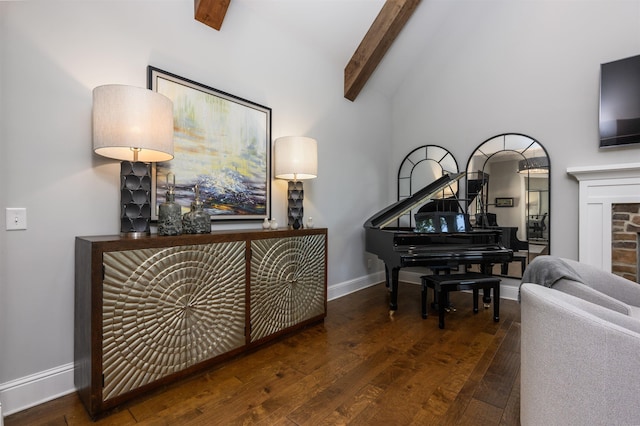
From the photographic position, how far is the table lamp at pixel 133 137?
1.62 meters

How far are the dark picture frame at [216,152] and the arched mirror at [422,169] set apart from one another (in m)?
2.41

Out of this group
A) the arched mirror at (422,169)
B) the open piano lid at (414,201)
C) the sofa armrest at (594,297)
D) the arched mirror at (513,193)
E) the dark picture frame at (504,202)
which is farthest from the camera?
the arched mirror at (422,169)

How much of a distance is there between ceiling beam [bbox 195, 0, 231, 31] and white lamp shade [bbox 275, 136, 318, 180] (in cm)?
106

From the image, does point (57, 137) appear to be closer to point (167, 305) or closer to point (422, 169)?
point (167, 305)

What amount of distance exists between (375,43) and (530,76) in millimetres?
1885

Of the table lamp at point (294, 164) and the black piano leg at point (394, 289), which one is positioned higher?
the table lamp at point (294, 164)

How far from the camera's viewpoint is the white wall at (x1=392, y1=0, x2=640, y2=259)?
3.11 m

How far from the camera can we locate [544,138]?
3.40 meters

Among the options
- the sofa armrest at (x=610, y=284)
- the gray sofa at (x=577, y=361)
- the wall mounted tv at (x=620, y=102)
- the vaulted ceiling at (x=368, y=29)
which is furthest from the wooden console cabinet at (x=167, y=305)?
the wall mounted tv at (x=620, y=102)

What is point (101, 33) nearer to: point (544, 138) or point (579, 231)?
point (544, 138)

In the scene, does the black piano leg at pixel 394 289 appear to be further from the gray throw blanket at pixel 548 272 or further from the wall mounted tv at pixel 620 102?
the wall mounted tv at pixel 620 102

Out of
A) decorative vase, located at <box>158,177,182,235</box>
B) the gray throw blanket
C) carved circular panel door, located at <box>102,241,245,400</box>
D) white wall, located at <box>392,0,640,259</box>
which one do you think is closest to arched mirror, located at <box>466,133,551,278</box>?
white wall, located at <box>392,0,640,259</box>

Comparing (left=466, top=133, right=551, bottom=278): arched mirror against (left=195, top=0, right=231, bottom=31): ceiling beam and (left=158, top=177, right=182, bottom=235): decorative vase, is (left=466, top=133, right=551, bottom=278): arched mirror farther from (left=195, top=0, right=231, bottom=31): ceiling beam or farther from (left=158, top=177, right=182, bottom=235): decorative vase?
(left=158, top=177, right=182, bottom=235): decorative vase

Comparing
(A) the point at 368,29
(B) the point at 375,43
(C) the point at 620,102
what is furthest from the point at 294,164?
(C) the point at 620,102
